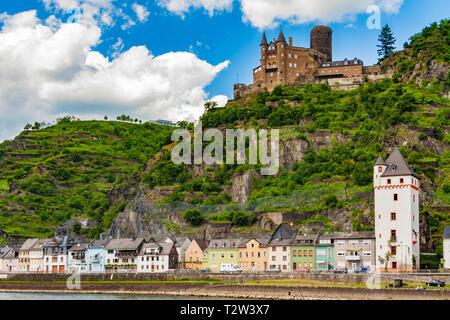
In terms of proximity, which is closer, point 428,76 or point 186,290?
point 186,290

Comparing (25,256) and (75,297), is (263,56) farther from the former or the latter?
(75,297)

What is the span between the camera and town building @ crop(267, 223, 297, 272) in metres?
82.9

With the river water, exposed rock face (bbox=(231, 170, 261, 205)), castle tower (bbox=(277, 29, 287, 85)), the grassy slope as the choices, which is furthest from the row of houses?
castle tower (bbox=(277, 29, 287, 85))

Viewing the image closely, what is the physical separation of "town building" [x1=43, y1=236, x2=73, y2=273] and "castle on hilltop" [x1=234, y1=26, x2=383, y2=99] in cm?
5372

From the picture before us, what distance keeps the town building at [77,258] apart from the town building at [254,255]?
26213mm

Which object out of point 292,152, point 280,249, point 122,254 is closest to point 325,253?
point 280,249

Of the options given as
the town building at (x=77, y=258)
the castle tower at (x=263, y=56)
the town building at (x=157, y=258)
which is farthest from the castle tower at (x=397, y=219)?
the castle tower at (x=263, y=56)

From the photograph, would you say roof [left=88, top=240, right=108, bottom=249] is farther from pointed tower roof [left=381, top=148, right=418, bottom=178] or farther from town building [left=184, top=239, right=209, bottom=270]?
pointed tower roof [left=381, top=148, right=418, bottom=178]

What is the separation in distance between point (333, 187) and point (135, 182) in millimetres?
44167

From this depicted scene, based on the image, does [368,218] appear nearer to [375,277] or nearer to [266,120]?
[375,277]

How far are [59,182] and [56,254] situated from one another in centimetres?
6870

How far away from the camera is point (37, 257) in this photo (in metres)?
107

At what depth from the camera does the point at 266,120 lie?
12612 centimetres
